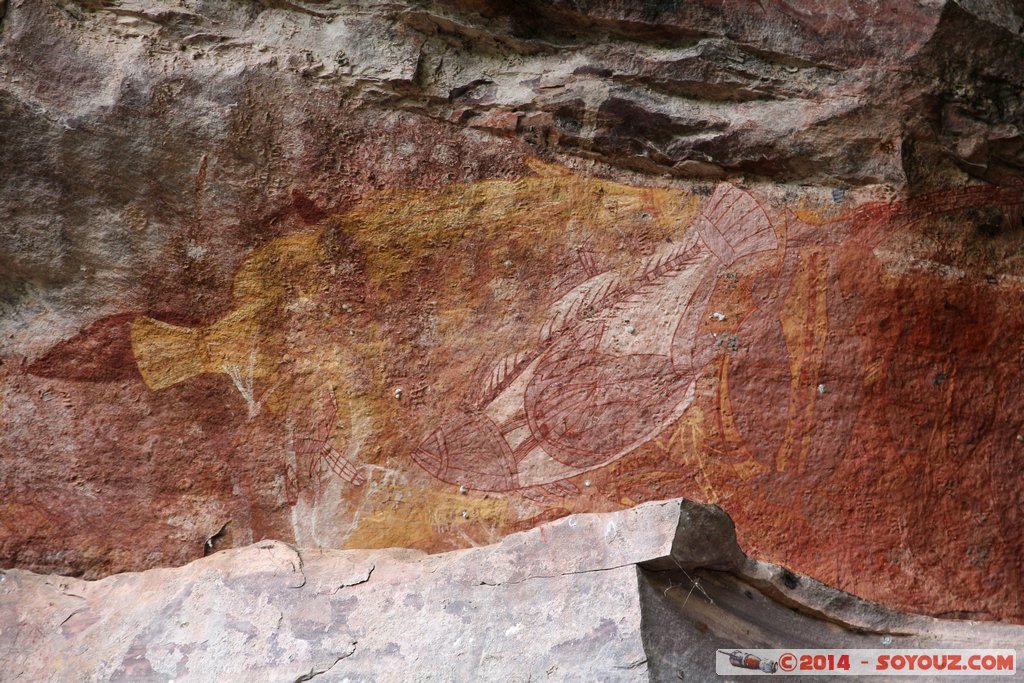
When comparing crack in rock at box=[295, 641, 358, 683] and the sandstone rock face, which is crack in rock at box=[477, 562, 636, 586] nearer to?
crack in rock at box=[295, 641, 358, 683]

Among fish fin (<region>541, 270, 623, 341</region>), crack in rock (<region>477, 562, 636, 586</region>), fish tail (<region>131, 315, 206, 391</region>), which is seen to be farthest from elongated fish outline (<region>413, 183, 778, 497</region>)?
fish tail (<region>131, 315, 206, 391</region>)

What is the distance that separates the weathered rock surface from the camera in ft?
11.5

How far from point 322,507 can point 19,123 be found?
1.98 meters

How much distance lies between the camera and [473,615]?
12.2 ft

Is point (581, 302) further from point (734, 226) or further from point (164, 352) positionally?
point (164, 352)

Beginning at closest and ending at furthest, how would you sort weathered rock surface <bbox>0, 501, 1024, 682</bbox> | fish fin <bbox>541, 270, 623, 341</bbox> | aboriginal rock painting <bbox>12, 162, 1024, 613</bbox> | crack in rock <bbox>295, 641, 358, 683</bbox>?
weathered rock surface <bbox>0, 501, 1024, 682</bbox> < crack in rock <bbox>295, 641, 358, 683</bbox> < aboriginal rock painting <bbox>12, 162, 1024, 613</bbox> < fish fin <bbox>541, 270, 623, 341</bbox>

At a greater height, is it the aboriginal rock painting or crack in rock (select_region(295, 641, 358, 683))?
the aboriginal rock painting

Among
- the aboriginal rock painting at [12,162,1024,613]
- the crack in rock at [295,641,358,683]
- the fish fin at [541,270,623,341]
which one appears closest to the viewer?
the crack in rock at [295,641,358,683]

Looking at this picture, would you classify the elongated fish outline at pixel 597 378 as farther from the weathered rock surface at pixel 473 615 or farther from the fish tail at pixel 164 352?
the fish tail at pixel 164 352

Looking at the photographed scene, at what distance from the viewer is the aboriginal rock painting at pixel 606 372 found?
4.61 m

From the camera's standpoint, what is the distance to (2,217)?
15.6 feet

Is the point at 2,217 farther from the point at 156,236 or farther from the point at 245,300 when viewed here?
the point at 245,300

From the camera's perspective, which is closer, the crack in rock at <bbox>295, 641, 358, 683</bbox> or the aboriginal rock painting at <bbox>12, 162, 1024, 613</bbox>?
the crack in rock at <bbox>295, 641, 358, 683</bbox>

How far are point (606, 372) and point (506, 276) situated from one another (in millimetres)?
585
